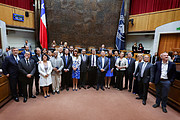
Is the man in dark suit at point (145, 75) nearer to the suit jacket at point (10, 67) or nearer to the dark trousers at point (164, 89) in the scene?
the dark trousers at point (164, 89)

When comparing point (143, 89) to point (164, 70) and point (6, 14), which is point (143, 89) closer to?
point (164, 70)

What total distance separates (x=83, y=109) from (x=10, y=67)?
241cm

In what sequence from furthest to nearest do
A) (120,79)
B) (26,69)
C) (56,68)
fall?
(120,79) < (56,68) < (26,69)

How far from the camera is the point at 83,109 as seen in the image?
276 centimetres

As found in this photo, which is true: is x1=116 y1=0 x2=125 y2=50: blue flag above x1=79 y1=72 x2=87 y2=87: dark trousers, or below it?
above

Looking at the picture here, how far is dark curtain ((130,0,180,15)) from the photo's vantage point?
6383 mm

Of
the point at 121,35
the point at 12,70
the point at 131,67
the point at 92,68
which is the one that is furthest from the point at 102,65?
the point at 121,35

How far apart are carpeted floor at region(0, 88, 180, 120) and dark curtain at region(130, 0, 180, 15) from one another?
247 inches

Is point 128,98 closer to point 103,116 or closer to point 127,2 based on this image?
point 103,116

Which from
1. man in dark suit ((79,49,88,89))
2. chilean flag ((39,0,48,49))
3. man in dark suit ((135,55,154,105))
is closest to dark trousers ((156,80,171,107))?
man in dark suit ((135,55,154,105))

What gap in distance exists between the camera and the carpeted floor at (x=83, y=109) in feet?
8.06

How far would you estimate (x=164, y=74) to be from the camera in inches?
109

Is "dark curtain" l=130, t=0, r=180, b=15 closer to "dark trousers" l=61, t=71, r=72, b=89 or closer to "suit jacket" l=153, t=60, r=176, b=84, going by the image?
"suit jacket" l=153, t=60, r=176, b=84

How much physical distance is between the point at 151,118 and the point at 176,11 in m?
6.71
